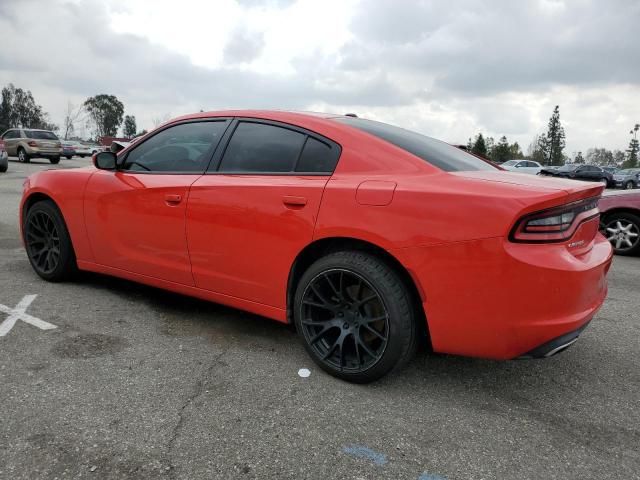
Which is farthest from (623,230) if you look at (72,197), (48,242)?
(48,242)

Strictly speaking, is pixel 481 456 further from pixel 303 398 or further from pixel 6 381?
pixel 6 381

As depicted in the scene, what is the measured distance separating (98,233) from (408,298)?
2597mm

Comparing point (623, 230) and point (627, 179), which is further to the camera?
point (627, 179)

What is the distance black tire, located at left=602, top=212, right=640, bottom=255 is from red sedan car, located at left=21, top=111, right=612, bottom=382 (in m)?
4.89

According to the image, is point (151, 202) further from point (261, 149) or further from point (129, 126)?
point (129, 126)

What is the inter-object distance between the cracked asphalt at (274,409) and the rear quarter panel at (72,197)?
2.15 ft

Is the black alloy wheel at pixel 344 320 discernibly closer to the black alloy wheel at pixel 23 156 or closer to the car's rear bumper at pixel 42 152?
the car's rear bumper at pixel 42 152

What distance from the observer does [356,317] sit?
9.07 ft

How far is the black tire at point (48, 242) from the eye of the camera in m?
4.28

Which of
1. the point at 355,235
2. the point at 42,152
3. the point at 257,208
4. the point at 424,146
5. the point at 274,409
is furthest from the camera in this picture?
the point at 42,152

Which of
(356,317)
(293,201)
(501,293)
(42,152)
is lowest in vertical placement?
(42,152)

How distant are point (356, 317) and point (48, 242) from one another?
10.1ft

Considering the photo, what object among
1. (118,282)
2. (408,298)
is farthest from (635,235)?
(118,282)

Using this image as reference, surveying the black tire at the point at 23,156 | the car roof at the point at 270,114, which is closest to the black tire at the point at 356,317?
the car roof at the point at 270,114
